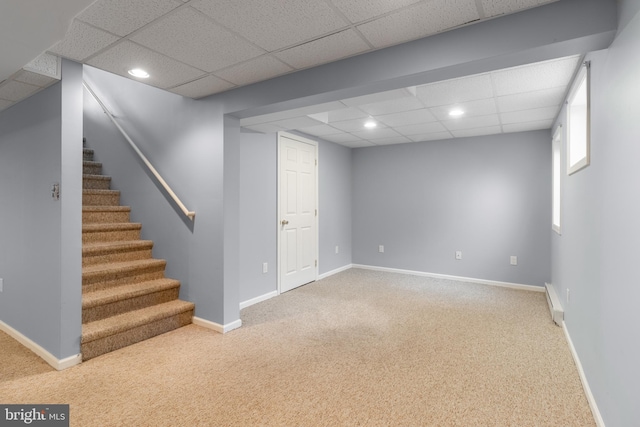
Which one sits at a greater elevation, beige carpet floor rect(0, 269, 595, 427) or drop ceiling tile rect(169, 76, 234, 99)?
drop ceiling tile rect(169, 76, 234, 99)

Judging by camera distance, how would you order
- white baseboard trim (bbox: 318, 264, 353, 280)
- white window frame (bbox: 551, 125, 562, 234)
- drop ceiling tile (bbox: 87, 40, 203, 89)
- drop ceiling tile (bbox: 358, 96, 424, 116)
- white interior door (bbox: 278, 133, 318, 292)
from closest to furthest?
1. drop ceiling tile (bbox: 87, 40, 203, 89)
2. drop ceiling tile (bbox: 358, 96, 424, 116)
3. white window frame (bbox: 551, 125, 562, 234)
4. white interior door (bbox: 278, 133, 318, 292)
5. white baseboard trim (bbox: 318, 264, 353, 280)

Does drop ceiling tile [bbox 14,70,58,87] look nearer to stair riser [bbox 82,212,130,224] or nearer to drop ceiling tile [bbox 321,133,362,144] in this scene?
stair riser [bbox 82,212,130,224]

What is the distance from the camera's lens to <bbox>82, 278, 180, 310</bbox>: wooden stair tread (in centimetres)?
269

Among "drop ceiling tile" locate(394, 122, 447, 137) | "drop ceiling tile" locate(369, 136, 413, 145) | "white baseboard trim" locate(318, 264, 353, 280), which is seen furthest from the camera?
"white baseboard trim" locate(318, 264, 353, 280)

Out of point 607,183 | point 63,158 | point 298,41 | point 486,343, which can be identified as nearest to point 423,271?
point 486,343

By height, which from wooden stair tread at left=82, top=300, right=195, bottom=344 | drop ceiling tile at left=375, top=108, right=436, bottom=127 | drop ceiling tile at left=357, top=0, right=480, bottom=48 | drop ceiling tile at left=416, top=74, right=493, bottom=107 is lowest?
wooden stair tread at left=82, top=300, right=195, bottom=344

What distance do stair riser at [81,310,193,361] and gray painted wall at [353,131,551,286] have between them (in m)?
3.55

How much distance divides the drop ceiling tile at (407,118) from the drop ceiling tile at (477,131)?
2.89 feet

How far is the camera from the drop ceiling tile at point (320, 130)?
439 centimetres

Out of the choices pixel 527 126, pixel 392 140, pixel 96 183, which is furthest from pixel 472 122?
pixel 96 183

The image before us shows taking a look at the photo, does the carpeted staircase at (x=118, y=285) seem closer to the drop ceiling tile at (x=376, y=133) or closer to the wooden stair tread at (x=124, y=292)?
the wooden stair tread at (x=124, y=292)

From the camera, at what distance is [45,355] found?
8.10 ft

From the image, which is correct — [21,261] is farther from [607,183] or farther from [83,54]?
[607,183]

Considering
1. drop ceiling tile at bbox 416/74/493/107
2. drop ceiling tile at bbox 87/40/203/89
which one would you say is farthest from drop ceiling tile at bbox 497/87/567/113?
drop ceiling tile at bbox 87/40/203/89
